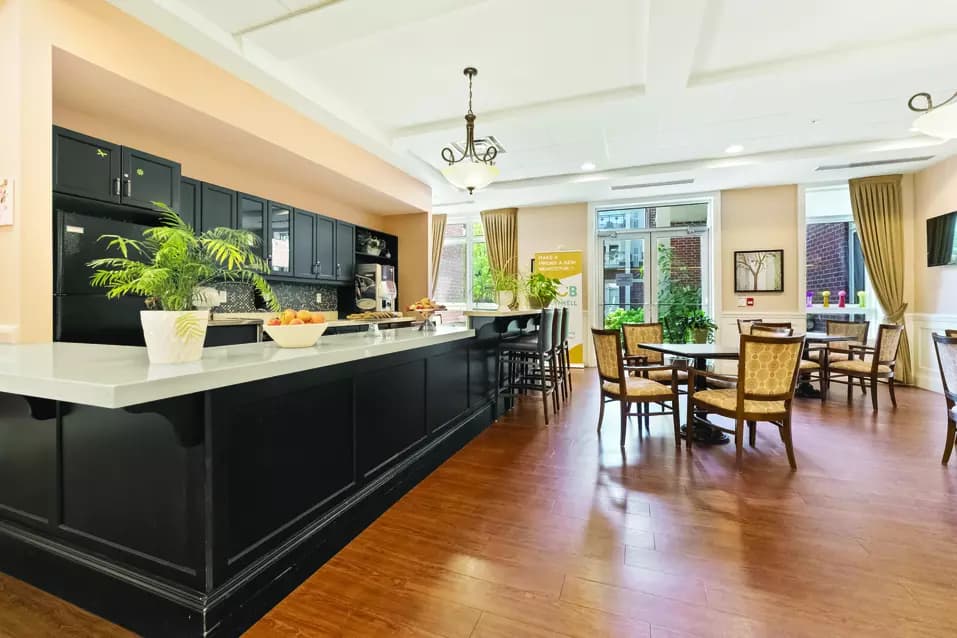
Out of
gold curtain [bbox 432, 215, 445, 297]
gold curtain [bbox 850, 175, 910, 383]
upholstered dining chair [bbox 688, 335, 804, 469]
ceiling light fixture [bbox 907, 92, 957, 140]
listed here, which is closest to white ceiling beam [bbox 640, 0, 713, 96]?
ceiling light fixture [bbox 907, 92, 957, 140]

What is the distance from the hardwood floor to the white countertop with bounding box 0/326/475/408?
969 millimetres

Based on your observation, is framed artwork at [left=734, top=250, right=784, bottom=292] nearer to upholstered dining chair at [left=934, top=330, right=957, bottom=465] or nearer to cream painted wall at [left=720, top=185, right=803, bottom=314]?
cream painted wall at [left=720, top=185, right=803, bottom=314]

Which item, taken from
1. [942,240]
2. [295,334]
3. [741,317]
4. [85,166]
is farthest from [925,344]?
[85,166]

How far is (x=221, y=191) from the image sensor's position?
13.9 feet

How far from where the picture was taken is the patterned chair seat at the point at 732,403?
3111mm

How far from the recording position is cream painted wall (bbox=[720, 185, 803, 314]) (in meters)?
6.82

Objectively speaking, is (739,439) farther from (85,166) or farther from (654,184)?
(85,166)

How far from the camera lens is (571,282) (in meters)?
7.94

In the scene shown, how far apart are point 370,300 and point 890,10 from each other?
5862mm

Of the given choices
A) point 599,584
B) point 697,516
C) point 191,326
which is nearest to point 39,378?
point 191,326

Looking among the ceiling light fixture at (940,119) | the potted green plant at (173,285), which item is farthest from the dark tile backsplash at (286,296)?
the ceiling light fixture at (940,119)

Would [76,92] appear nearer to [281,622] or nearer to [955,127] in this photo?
[281,622]

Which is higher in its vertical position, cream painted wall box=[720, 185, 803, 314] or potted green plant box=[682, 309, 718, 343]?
cream painted wall box=[720, 185, 803, 314]

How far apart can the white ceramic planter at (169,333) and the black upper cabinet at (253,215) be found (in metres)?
3.32
